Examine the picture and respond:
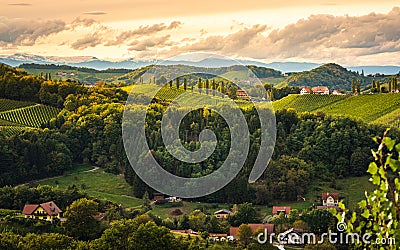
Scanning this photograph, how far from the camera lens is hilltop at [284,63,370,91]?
128 meters

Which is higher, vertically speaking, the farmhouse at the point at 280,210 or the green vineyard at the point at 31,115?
the green vineyard at the point at 31,115

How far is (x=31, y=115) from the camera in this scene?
172ft

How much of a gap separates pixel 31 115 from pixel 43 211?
23047 millimetres

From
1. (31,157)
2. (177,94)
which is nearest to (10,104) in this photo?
(31,157)

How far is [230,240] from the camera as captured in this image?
28922 millimetres

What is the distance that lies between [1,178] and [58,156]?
15.8 feet

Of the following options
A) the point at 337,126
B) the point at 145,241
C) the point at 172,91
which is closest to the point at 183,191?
the point at 337,126

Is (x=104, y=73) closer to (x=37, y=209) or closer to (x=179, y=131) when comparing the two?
(x=179, y=131)

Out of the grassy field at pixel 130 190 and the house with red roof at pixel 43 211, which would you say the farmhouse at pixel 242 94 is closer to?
the grassy field at pixel 130 190

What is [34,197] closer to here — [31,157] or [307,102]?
[31,157]

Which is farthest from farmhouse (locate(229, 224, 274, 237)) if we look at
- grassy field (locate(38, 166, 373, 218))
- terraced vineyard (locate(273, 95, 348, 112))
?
terraced vineyard (locate(273, 95, 348, 112))

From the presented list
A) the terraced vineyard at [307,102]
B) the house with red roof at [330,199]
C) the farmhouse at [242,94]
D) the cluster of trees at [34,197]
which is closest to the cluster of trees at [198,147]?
the house with red roof at [330,199]

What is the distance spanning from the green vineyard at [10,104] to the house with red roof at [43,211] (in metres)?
22.6

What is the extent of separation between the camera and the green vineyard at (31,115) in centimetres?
5044
